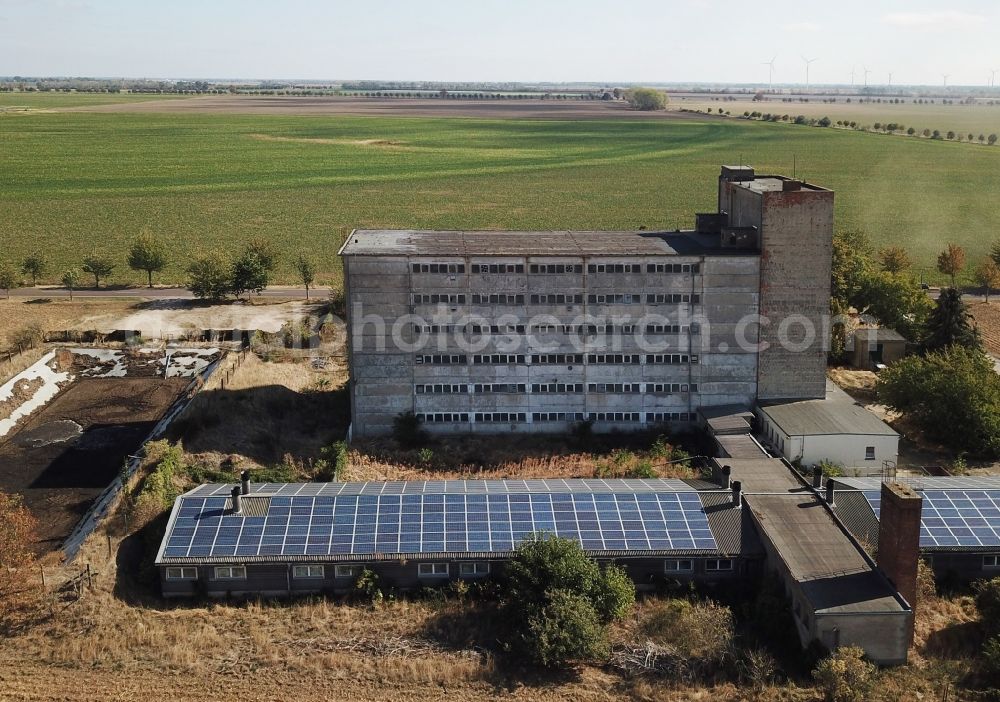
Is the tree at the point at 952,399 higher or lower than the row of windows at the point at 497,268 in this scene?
lower

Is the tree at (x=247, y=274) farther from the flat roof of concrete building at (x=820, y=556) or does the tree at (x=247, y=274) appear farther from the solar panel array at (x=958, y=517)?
the solar panel array at (x=958, y=517)

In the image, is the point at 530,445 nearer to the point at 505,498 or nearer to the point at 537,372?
the point at 537,372

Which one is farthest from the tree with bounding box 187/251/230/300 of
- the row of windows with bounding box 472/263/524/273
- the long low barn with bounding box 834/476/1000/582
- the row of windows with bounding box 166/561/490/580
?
the long low barn with bounding box 834/476/1000/582

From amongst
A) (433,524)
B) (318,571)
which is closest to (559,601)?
(433,524)

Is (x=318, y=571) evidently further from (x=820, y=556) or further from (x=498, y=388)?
(x=498, y=388)

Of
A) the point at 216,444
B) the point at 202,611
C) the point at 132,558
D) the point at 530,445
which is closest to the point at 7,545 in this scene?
the point at 132,558

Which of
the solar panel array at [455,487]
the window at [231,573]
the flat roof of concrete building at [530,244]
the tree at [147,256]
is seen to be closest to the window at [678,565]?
the solar panel array at [455,487]
